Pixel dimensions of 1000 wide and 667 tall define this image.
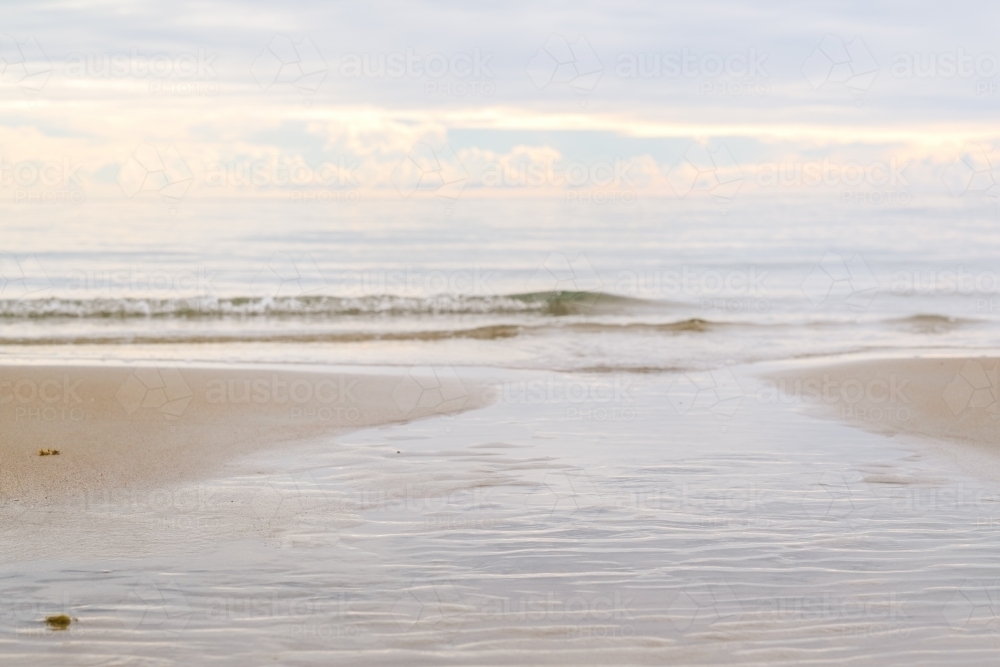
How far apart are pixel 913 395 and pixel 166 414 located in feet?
22.4

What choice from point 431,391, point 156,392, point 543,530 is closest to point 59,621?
point 543,530

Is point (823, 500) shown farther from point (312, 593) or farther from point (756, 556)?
point (312, 593)

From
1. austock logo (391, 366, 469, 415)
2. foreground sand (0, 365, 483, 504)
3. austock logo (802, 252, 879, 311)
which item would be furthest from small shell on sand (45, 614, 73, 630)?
austock logo (802, 252, 879, 311)

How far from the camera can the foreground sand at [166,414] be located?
19.6 ft

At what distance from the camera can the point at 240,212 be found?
4669 centimetres

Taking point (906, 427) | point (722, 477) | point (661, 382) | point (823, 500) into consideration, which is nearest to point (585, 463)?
point (722, 477)

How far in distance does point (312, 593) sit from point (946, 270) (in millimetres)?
25957

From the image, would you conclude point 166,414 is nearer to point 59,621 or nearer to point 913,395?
point 59,621

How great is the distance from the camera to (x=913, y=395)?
8758mm

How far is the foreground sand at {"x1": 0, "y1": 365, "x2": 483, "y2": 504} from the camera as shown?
5.97 meters

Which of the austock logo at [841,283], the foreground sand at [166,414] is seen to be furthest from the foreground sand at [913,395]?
the austock logo at [841,283]

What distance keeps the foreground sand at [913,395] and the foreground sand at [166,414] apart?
11.1ft

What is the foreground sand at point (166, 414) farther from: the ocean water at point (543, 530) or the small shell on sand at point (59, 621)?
the small shell on sand at point (59, 621)

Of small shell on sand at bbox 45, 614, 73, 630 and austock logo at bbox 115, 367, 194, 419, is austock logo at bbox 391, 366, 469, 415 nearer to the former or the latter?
austock logo at bbox 115, 367, 194, 419
